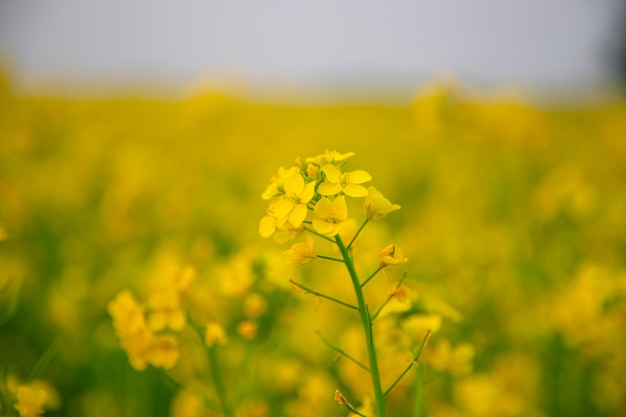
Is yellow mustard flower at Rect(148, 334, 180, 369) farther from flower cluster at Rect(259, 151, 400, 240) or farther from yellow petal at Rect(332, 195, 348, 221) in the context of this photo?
yellow petal at Rect(332, 195, 348, 221)

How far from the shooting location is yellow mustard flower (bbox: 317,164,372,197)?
111cm

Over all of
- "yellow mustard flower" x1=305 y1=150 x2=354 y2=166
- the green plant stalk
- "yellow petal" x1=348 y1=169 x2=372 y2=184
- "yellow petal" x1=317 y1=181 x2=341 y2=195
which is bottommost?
the green plant stalk

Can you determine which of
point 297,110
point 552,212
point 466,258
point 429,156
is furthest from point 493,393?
point 297,110

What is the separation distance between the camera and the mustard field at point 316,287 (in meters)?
1.40

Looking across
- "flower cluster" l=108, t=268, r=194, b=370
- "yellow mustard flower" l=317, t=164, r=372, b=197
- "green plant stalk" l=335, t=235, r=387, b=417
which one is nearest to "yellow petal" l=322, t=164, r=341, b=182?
"yellow mustard flower" l=317, t=164, r=372, b=197

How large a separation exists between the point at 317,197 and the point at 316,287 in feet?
5.57

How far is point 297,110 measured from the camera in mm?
13258

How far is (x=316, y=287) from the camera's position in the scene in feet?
9.18

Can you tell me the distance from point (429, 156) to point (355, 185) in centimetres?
685

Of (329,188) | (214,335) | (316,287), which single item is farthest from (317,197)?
(316,287)

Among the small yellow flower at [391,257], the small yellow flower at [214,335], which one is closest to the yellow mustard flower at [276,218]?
the small yellow flower at [391,257]

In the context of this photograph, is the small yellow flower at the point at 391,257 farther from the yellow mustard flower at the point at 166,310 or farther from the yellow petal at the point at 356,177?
the yellow mustard flower at the point at 166,310

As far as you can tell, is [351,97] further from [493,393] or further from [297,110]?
[493,393]

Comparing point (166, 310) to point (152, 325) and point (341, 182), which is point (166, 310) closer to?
point (152, 325)
